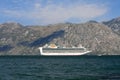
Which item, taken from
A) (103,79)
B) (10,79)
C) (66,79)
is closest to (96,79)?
(103,79)

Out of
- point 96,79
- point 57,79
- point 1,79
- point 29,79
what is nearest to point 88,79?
point 96,79

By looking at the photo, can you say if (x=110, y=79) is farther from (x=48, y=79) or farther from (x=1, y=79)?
(x=1, y=79)

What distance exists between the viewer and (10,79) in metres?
81.1

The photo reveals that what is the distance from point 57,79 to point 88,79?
22.1ft

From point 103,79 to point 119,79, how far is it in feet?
12.1

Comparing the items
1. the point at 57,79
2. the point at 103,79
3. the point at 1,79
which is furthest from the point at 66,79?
the point at 1,79

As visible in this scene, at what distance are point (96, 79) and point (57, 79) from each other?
845 cm

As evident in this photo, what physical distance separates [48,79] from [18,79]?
6.59 m

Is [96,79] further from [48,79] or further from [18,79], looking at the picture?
[18,79]

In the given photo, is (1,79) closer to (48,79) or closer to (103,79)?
(48,79)

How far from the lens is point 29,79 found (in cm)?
8156

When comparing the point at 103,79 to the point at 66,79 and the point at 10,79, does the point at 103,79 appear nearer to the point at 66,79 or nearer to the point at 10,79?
the point at 66,79

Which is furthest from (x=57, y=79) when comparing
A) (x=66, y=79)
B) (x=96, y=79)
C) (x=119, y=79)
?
(x=119, y=79)

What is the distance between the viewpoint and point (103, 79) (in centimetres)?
8006
